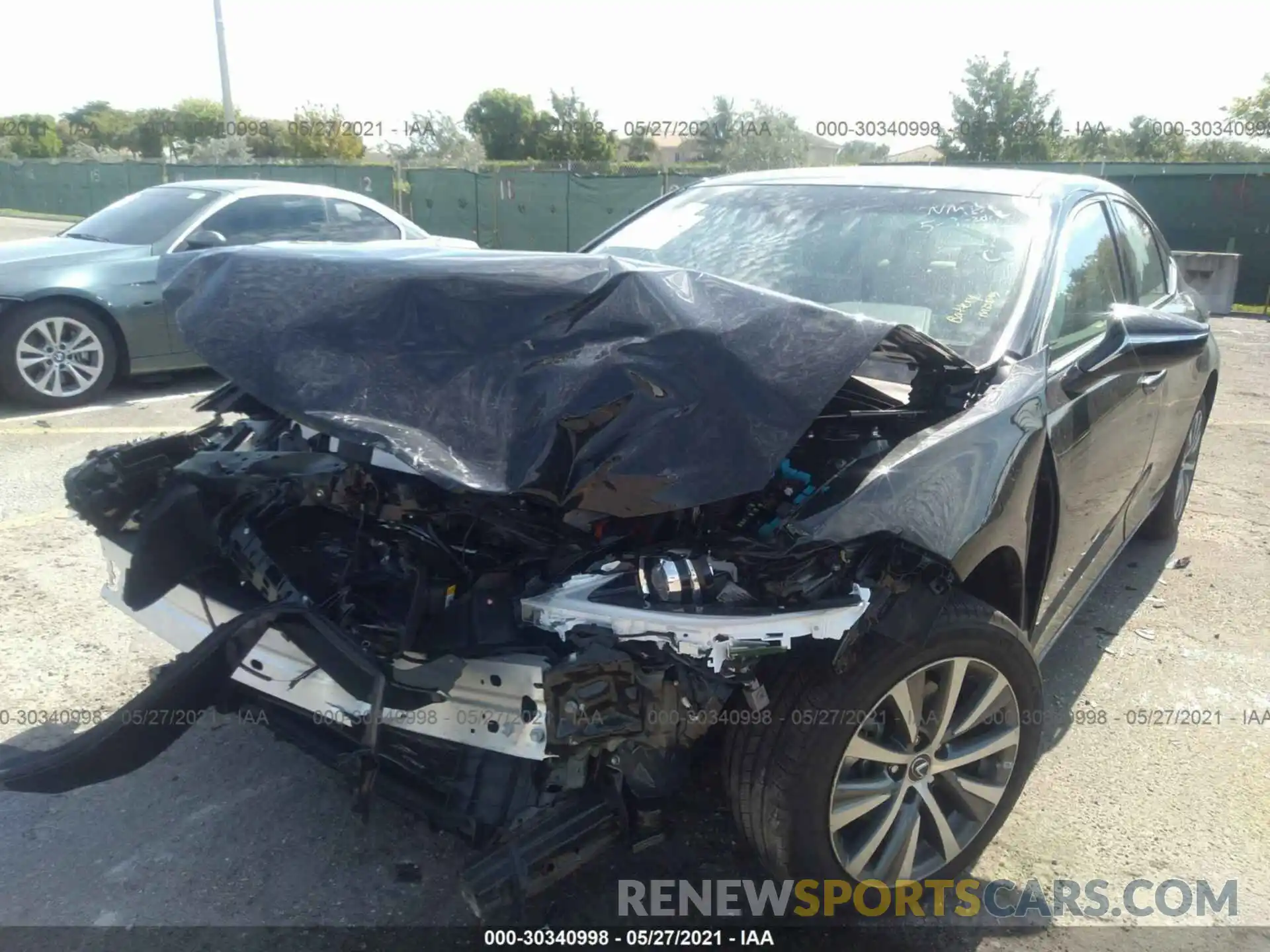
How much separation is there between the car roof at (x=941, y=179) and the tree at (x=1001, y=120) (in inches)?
1404

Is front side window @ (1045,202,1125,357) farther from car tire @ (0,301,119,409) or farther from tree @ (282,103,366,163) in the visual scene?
tree @ (282,103,366,163)

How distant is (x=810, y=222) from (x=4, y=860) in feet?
10.6

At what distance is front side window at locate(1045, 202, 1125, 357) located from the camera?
3066 mm

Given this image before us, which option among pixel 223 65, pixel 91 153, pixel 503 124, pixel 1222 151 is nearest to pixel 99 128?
pixel 91 153

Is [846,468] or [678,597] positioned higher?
[846,468]

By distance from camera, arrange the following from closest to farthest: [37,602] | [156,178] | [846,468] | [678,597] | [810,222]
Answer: [678,597], [846,468], [810,222], [37,602], [156,178]

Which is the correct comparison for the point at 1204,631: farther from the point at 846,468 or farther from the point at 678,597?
the point at 678,597

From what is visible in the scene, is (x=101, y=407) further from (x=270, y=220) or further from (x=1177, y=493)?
(x=1177, y=493)

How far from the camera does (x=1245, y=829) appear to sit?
2.91 m

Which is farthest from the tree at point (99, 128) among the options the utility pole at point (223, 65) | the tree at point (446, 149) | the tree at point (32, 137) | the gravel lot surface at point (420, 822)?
the gravel lot surface at point (420, 822)

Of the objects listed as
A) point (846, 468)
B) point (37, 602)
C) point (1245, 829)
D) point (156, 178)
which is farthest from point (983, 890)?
point (156, 178)

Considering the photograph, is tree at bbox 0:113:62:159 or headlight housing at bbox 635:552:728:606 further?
tree at bbox 0:113:62:159

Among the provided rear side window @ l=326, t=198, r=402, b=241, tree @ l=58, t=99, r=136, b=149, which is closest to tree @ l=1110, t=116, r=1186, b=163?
rear side window @ l=326, t=198, r=402, b=241

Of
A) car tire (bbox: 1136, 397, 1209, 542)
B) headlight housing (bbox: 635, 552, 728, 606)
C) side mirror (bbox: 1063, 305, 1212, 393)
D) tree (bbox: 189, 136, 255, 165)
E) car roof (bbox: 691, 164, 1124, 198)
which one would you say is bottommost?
car tire (bbox: 1136, 397, 1209, 542)
